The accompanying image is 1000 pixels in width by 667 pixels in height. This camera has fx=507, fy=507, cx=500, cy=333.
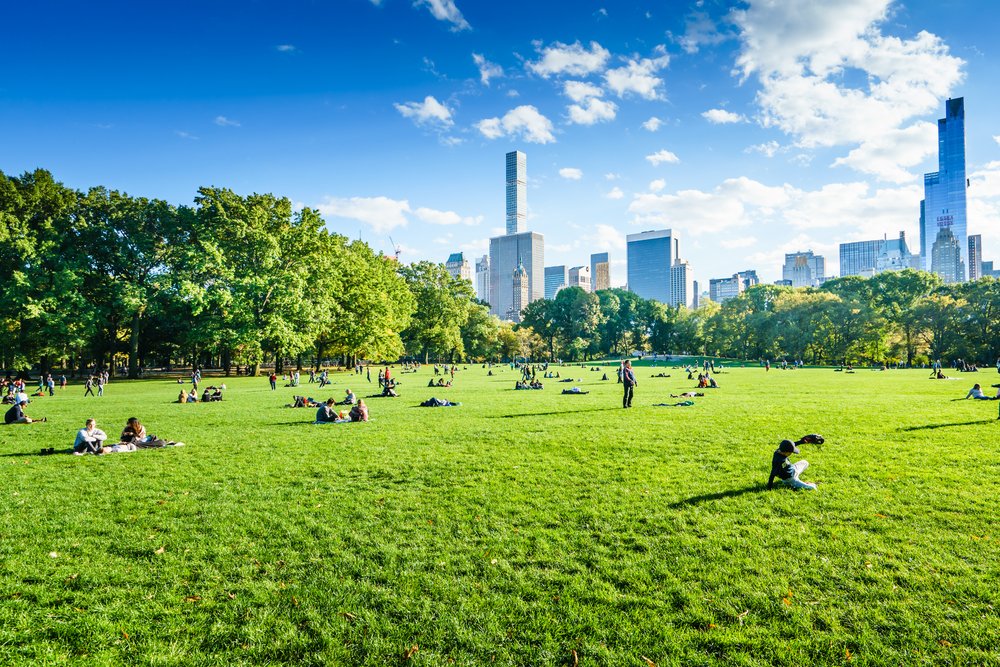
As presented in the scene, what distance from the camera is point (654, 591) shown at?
5.38m

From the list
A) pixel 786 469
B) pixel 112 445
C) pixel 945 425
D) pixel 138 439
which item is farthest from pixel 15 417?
pixel 945 425

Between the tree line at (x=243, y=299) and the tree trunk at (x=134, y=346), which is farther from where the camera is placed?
the tree trunk at (x=134, y=346)

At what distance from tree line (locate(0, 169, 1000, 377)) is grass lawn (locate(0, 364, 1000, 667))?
38.5 m

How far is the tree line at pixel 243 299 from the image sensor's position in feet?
145

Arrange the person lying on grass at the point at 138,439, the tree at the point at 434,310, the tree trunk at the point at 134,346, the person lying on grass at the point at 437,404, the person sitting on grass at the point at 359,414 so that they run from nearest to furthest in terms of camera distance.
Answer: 1. the person lying on grass at the point at 138,439
2. the person sitting on grass at the point at 359,414
3. the person lying on grass at the point at 437,404
4. the tree trunk at the point at 134,346
5. the tree at the point at 434,310

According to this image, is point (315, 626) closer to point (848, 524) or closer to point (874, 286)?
point (848, 524)

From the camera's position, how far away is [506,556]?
626 cm

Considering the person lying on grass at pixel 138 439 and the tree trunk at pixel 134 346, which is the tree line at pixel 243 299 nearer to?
the tree trunk at pixel 134 346

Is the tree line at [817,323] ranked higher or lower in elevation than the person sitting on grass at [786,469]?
higher

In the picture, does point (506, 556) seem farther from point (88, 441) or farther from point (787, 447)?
point (88, 441)

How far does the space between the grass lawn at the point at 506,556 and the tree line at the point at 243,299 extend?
126 feet

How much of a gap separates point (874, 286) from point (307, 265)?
294 feet

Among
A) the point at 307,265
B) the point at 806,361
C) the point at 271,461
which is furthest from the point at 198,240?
the point at 806,361

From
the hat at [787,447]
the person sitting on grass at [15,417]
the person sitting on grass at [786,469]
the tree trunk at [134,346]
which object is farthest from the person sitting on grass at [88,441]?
the tree trunk at [134,346]
